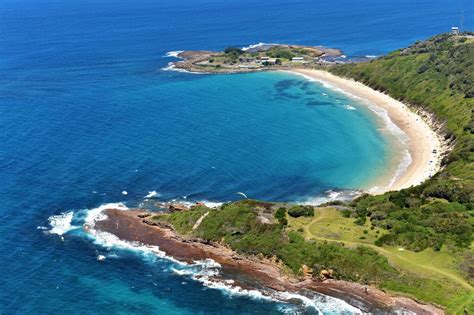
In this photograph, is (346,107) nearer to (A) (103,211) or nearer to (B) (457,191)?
(B) (457,191)

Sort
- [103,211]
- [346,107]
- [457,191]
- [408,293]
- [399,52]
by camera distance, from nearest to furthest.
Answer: [408,293]
[457,191]
[103,211]
[346,107]
[399,52]

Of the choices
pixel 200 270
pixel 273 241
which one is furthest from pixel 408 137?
pixel 200 270

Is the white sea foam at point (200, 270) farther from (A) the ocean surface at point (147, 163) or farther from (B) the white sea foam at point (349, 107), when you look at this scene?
(B) the white sea foam at point (349, 107)

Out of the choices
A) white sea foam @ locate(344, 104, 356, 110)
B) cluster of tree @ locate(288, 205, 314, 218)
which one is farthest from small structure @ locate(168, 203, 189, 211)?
white sea foam @ locate(344, 104, 356, 110)

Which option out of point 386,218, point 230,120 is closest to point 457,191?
point 386,218

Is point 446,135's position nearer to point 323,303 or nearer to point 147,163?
point 147,163

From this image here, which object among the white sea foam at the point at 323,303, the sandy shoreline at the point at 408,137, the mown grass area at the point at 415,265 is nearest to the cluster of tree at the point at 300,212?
the mown grass area at the point at 415,265

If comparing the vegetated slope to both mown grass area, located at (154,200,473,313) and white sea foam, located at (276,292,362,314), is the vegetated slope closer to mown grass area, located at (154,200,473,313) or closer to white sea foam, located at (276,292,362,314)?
mown grass area, located at (154,200,473,313)
